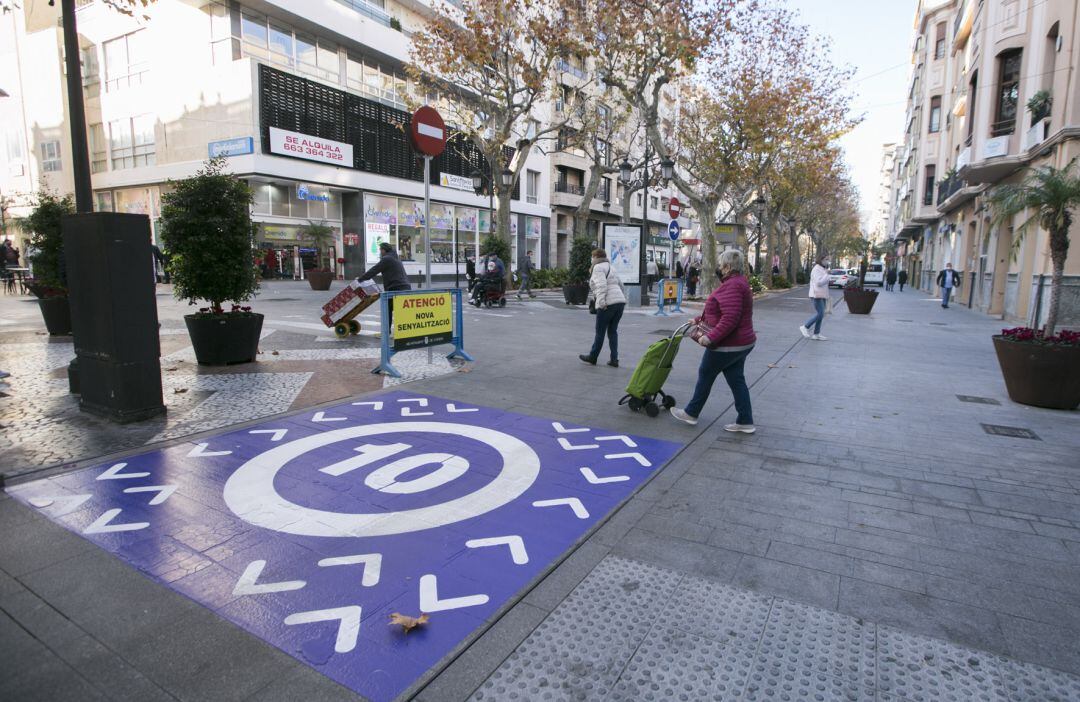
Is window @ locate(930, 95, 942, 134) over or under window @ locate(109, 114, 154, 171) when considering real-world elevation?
over

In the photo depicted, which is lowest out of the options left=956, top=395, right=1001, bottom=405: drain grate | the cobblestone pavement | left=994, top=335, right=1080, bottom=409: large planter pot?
left=956, top=395, right=1001, bottom=405: drain grate

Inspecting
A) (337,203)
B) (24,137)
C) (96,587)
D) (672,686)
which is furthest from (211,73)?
(672,686)

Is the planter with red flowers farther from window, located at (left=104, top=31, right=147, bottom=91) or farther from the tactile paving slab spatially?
window, located at (left=104, top=31, right=147, bottom=91)

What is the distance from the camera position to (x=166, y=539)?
3326 millimetres

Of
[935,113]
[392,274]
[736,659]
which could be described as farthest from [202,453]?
[935,113]

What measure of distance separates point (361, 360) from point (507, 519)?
576cm

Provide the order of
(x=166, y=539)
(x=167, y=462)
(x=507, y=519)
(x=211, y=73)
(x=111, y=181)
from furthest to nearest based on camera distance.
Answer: (x=111, y=181), (x=211, y=73), (x=167, y=462), (x=507, y=519), (x=166, y=539)

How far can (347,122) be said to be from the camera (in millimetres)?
29016

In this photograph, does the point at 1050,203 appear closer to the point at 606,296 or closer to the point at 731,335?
the point at 731,335

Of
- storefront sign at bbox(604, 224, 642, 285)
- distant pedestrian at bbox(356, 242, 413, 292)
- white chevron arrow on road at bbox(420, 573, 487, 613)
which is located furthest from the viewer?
storefront sign at bbox(604, 224, 642, 285)

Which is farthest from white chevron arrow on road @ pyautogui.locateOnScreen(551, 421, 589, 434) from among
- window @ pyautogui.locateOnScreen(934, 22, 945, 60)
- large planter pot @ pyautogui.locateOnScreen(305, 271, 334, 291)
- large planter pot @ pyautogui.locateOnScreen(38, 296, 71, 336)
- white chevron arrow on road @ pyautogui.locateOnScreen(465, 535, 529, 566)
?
window @ pyautogui.locateOnScreen(934, 22, 945, 60)

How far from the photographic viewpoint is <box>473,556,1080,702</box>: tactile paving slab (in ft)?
7.40

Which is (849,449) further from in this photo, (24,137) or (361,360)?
(24,137)

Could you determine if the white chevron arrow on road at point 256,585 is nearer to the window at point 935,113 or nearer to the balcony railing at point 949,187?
the balcony railing at point 949,187
